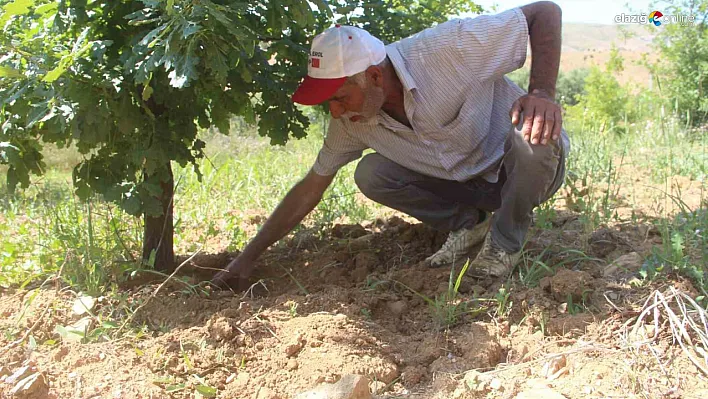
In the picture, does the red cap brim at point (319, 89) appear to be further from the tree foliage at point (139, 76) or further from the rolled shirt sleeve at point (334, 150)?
the rolled shirt sleeve at point (334, 150)

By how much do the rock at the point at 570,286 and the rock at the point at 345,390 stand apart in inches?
35.4

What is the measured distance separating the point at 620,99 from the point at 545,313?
7.59 metres

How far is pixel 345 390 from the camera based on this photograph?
1.97 metres

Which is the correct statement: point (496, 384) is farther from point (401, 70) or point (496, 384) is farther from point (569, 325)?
point (401, 70)

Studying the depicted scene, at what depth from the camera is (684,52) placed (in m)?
7.16

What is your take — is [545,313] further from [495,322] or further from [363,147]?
[363,147]

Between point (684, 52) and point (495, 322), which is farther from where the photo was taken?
point (684, 52)

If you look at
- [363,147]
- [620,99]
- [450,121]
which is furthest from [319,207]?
[620,99]

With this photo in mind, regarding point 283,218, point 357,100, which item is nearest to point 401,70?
point 357,100

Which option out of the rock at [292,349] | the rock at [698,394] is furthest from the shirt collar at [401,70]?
the rock at [698,394]

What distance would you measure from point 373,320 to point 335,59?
1.06m

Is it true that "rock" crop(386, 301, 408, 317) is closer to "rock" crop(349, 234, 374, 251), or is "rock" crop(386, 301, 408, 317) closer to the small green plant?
the small green plant

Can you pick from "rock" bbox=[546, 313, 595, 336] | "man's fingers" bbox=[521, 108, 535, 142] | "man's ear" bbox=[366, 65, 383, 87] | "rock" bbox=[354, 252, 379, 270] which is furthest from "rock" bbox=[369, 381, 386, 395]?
"man's ear" bbox=[366, 65, 383, 87]

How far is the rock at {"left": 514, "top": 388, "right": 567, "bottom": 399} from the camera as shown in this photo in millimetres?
1934
